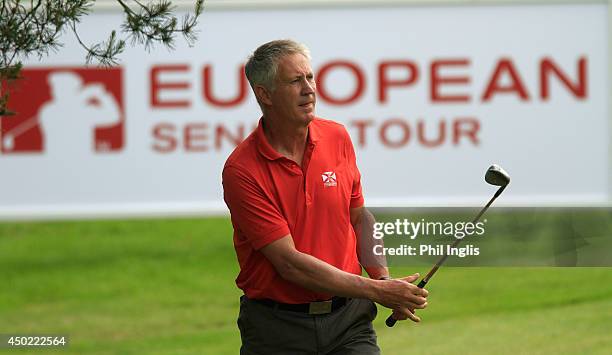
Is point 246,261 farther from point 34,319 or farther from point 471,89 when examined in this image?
point 34,319

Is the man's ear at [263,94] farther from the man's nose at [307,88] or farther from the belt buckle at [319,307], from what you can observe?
the belt buckle at [319,307]

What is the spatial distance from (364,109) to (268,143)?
5.97 m

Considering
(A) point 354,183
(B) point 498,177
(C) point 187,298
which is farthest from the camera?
(C) point 187,298

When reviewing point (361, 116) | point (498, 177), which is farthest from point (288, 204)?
point (361, 116)

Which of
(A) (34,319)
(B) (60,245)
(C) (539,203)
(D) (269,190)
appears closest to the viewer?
(D) (269,190)

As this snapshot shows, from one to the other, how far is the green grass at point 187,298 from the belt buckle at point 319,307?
4.47 meters

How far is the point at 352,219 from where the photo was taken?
4.89 m

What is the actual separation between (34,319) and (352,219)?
6922 millimetres

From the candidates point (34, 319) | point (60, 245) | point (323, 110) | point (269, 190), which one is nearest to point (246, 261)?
point (269, 190)

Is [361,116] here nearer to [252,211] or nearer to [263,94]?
[263,94]

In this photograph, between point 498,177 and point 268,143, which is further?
point 498,177

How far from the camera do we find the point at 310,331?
472 cm

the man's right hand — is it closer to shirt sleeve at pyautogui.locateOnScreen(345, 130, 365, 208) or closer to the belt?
the belt

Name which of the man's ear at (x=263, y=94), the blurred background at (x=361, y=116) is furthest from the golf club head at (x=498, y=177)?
the blurred background at (x=361, y=116)
